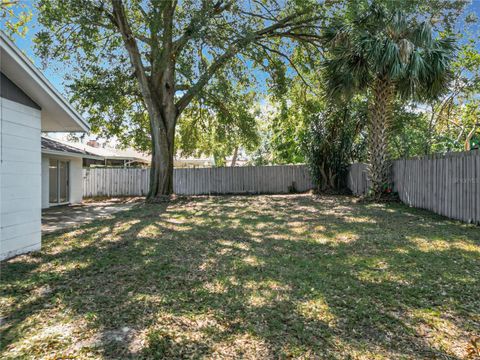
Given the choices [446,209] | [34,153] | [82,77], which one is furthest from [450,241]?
[82,77]

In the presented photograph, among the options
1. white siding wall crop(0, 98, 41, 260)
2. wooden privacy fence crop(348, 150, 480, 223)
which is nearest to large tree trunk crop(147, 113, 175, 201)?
white siding wall crop(0, 98, 41, 260)

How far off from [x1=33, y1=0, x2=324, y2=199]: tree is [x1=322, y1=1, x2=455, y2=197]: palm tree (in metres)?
1.99

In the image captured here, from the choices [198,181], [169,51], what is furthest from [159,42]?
[198,181]

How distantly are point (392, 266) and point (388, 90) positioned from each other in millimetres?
7544

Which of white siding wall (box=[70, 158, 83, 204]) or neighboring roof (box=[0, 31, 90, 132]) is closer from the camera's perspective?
neighboring roof (box=[0, 31, 90, 132])

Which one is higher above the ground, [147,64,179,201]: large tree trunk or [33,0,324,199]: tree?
[33,0,324,199]: tree

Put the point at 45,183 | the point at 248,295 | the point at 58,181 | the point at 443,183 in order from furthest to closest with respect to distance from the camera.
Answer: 1. the point at 58,181
2. the point at 45,183
3. the point at 443,183
4. the point at 248,295

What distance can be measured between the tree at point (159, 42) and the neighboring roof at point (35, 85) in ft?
14.1

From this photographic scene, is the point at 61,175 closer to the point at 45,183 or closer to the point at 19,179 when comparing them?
the point at 45,183

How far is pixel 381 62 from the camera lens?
27.9 feet

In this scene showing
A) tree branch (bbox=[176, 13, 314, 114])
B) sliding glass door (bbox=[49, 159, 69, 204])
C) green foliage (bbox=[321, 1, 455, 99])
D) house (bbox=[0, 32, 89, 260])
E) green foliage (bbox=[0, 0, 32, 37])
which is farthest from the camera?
green foliage (bbox=[0, 0, 32, 37])

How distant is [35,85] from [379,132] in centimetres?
962

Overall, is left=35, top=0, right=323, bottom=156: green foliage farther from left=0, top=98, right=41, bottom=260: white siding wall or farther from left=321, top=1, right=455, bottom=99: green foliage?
left=0, top=98, right=41, bottom=260: white siding wall

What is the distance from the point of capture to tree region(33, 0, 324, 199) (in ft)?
29.9
